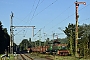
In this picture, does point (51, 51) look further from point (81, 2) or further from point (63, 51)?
point (81, 2)

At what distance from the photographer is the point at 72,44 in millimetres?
51125

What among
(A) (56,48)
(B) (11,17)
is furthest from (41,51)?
(B) (11,17)

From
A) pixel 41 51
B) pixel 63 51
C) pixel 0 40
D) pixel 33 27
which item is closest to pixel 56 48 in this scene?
pixel 63 51

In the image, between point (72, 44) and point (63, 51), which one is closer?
point (72, 44)

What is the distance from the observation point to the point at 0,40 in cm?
9312

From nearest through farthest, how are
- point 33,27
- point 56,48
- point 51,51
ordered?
point 33,27
point 56,48
point 51,51

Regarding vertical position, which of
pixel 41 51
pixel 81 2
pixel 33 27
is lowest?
pixel 41 51

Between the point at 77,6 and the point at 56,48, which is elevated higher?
the point at 77,6

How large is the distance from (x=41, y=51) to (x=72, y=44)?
109ft

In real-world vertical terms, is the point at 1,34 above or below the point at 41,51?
above

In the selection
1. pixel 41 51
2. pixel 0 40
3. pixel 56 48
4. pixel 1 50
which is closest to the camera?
pixel 56 48

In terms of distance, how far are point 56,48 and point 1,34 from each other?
38.8 metres

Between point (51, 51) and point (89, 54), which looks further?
point (51, 51)

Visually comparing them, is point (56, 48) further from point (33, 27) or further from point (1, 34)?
point (1, 34)
